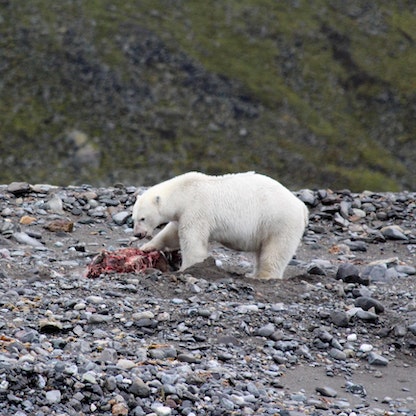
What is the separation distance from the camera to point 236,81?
88250 mm

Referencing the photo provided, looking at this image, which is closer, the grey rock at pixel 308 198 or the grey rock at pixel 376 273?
the grey rock at pixel 376 273

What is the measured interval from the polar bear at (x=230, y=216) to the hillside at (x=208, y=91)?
2479 inches

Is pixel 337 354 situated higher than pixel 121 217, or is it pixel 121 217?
pixel 337 354

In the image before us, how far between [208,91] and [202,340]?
78327 millimetres

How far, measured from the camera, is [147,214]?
46.6ft

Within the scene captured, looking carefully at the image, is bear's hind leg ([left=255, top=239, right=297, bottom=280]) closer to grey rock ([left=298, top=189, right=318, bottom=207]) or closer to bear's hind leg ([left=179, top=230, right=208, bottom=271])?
bear's hind leg ([left=179, top=230, right=208, bottom=271])

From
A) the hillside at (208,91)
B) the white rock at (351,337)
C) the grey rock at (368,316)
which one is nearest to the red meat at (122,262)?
the grey rock at (368,316)

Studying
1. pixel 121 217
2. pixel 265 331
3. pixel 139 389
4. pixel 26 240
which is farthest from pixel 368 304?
pixel 121 217

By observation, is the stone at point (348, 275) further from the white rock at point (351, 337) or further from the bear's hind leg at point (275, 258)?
the white rock at point (351, 337)

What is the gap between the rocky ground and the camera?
324 inches

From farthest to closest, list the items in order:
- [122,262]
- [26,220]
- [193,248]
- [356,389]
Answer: [26,220]
[193,248]
[122,262]
[356,389]

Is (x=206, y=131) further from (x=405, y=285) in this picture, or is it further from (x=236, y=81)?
(x=405, y=285)

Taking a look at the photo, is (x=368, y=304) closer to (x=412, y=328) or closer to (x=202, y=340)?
(x=412, y=328)

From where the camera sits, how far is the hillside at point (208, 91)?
266ft
